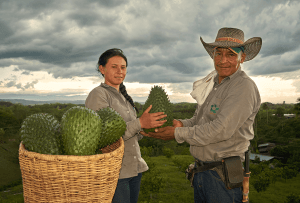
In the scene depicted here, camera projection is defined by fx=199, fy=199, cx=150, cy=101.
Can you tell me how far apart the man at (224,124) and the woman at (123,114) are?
86cm

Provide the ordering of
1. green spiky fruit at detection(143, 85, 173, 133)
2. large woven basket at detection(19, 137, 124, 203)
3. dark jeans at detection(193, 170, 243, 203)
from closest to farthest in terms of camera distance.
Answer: large woven basket at detection(19, 137, 124, 203) → dark jeans at detection(193, 170, 243, 203) → green spiky fruit at detection(143, 85, 173, 133)

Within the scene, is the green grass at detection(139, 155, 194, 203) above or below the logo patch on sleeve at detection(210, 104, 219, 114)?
below

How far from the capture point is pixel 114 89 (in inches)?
199

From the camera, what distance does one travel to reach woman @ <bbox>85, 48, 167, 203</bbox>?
449 centimetres

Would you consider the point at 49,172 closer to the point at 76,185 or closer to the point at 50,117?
the point at 76,185

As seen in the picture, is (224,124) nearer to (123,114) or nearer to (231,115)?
(231,115)

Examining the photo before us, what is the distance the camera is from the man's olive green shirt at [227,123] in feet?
14.3

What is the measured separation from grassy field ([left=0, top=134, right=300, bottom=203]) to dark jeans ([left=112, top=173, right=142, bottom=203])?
6050 centimetres

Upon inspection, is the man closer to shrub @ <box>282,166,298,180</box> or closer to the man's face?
the man's face

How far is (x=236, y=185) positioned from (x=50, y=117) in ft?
13.6

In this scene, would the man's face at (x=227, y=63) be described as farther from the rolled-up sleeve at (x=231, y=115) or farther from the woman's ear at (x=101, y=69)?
the woman's ear at (x=101, y=69)

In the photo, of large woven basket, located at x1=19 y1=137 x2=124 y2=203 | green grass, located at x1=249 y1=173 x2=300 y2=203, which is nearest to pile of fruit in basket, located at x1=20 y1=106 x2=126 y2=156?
large woven basket, located at x1=19 y1=137 x2=124 y2=203

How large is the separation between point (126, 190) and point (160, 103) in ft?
7.56

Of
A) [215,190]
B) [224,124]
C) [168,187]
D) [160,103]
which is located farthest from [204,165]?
[168,187]
